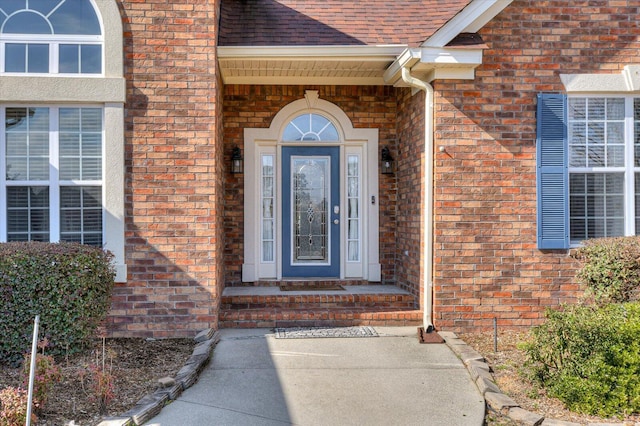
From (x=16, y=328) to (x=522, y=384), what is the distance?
469 cm

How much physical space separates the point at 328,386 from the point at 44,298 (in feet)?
9.09

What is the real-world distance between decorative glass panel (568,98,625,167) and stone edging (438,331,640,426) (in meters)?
2.89

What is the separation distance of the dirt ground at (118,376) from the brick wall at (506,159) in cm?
315

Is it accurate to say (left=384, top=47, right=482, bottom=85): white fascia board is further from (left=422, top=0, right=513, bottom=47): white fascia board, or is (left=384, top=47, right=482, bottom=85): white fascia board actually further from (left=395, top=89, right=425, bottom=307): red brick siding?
(left=395, top=89, right=425, bottom=307): red brick siding

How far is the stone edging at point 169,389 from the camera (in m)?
4.01

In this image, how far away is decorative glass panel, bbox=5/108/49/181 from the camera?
627 cm

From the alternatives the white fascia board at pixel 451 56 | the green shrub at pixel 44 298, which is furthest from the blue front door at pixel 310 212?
the green shrub at pixel 44 298

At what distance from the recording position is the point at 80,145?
6305 mm

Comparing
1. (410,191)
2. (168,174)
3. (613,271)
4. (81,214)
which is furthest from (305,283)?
(613,271)

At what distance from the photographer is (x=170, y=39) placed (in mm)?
6305

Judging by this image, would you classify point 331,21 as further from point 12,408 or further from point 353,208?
point 12,408

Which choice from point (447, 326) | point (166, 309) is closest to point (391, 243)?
point (447, 326)

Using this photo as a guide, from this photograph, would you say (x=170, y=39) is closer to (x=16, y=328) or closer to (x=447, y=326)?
(x=16, y=328)

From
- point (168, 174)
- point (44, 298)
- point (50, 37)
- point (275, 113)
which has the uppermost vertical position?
point (50, 37)
